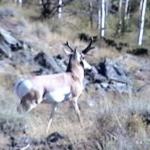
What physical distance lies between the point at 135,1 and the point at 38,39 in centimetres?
2341

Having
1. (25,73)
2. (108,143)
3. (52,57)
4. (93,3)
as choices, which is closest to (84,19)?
(93,3)

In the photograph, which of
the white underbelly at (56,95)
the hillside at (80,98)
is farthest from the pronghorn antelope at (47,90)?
the hillside at (80,98)

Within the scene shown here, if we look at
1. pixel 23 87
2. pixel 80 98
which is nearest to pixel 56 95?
pixel 23 87

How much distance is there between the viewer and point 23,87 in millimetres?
11320

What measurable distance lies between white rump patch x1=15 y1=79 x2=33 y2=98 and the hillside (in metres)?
0.35

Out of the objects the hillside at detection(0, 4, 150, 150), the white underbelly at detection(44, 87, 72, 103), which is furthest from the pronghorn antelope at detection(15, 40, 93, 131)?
the hillside at detection(0, 4, 150, 150)

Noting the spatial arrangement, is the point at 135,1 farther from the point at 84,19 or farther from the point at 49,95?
the point at 49,95

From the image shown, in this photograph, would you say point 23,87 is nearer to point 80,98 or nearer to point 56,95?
point 56,95

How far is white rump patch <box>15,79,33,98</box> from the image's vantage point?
37.1 ft

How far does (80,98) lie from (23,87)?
916 centimetres

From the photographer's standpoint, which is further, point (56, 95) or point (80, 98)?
point (80, 98)

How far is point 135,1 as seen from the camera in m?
55.2

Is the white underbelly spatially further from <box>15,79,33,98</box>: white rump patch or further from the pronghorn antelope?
<box>15,79,33,98</box>: white rump patch

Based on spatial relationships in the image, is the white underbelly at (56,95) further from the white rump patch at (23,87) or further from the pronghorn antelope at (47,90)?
the white rump patch at (23,87)
